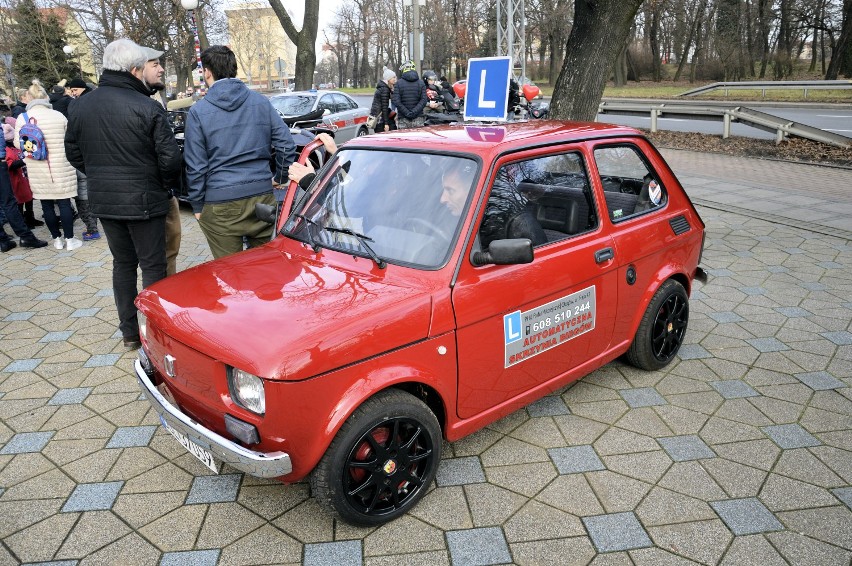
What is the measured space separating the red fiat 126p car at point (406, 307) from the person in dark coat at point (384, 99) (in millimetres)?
10292

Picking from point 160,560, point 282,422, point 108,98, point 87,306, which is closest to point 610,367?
point 282,422

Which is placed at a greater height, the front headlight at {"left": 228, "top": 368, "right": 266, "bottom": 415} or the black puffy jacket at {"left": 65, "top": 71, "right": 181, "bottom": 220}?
the black puffy jacket at {"left": 65, "top": 71, "right": 181, "bottom": 220}

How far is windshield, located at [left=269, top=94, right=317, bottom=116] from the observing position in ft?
45.5

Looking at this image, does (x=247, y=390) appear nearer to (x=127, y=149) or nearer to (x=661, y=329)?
(x=127, y=149)

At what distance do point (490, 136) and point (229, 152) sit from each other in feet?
6.65

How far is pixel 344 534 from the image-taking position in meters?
2.93

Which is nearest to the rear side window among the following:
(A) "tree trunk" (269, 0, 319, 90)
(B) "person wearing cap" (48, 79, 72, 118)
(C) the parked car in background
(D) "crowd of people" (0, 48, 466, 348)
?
(D) "crowd of people" (0, 48, 466, 348)

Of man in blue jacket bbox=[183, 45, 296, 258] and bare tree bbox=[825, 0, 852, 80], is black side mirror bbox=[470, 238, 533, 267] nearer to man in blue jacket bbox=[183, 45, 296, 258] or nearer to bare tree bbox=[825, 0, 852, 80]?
man in blue jacket bbox=[183, 45, 296, 258]

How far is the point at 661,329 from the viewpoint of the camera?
14.2ft

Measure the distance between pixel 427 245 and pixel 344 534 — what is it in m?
1.42

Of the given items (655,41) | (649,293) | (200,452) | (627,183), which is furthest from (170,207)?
(655,41)

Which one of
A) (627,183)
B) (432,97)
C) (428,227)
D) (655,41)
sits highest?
(655,41)

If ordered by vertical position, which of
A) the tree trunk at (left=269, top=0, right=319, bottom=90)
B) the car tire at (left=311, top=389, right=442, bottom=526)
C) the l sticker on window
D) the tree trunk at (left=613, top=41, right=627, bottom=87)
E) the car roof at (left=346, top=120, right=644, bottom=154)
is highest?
the tree trunk at (left=613, top=41, right=627, bottom=87)

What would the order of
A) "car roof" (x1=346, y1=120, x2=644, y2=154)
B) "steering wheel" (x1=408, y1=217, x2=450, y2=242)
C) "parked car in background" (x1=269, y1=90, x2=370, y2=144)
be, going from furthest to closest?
1. "parked car in background" (x1=269, y1=90, x2=370, y2=144)
2. "car roof" (x1=346, y1=120, x2=644, y2=154)
3. "steering wheel" (x1=408, y1=217, x2=450, y2=242)
